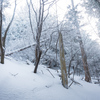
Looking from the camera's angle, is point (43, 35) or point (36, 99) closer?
point (36, 99)

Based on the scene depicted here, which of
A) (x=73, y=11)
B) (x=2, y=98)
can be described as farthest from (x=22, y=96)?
(x=73, y=11)

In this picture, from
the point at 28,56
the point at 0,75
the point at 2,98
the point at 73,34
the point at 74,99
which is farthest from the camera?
the point at 28,56

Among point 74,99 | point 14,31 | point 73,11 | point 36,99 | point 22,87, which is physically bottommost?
point 74,99

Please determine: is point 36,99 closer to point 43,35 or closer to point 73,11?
point 43,35

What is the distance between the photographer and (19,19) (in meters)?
13.1

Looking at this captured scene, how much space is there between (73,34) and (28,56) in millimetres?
4851

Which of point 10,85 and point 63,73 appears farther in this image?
point 63,73

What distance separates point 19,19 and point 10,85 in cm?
1306

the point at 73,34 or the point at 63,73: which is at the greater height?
the point at 73,34

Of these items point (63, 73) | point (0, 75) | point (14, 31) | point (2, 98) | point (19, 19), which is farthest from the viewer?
point (19, 19)

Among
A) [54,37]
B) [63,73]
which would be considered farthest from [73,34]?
[63,73]

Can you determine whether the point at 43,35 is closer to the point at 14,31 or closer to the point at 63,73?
the point at 63,73

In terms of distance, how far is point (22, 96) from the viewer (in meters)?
2.00

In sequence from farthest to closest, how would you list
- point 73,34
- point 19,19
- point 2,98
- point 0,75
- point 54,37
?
point 19,19 < point 54,37 < point 73,34 < point 0,75 < point 2,98
